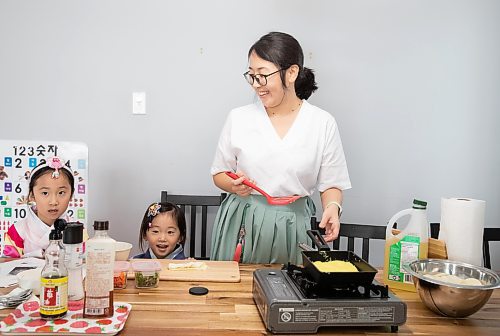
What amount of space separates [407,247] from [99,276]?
815 mm

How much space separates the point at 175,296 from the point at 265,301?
0.28 meters

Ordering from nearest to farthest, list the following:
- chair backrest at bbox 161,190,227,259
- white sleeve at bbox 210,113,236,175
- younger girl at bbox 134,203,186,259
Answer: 1. white sleeve at bbox 210,113,236,175
2. younger girl at bbox 134,203,186,259
3. chair backrest at bbox 161,190,227,259

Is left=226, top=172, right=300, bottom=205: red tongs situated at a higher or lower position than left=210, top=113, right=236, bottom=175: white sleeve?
lower

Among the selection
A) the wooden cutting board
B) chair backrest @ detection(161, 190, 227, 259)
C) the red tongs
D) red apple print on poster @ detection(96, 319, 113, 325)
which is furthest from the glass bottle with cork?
chair backrest @ detection(161, 190, 227, 259)

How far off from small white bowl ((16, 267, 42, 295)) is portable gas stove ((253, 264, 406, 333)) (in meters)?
0.57

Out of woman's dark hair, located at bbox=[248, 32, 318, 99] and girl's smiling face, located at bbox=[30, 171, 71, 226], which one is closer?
girl's smiling face, located at bbox=[30, 171, 71, 226]

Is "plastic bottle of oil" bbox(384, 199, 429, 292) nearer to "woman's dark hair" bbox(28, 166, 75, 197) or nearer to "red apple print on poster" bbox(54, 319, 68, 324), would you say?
"red apple print on poster" bbox(54, 319, 68, 324)

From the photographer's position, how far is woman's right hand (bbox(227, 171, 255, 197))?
1.76 m

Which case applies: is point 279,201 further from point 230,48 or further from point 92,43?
point 92,43

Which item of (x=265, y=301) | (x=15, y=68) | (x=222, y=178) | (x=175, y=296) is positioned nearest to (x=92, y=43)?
(x=15, y=68)

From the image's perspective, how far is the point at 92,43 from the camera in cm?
249

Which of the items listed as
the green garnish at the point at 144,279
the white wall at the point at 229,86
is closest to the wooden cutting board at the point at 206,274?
the green garnish at the point at 144,279

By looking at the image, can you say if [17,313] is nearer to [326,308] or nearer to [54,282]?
[54,282]

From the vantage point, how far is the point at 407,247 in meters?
1.38
